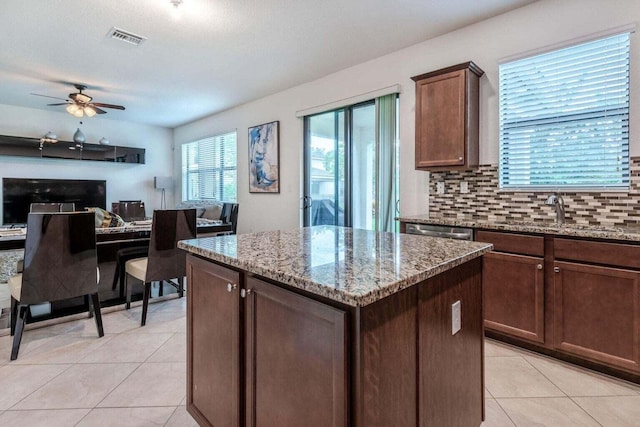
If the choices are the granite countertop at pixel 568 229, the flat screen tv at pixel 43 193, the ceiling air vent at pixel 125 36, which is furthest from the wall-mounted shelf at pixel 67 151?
the granite countertop at pixel 568 229

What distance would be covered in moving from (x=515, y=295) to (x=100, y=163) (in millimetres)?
7352

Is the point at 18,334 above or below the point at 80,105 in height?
below

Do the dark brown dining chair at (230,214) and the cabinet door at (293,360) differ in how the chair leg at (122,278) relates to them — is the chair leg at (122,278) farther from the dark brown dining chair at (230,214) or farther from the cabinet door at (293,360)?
the cabinet door at (293,360)

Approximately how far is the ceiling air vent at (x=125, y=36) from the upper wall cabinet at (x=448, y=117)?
2.65m

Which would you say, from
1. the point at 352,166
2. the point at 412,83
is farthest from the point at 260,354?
the point at 352,166

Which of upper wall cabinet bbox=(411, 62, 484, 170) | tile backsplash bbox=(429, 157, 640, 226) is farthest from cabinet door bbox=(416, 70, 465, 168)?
tile backsplash bbox=(429, 157, 640, 226)

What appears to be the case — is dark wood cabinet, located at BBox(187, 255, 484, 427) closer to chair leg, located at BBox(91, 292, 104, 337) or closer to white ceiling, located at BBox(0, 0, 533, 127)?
chair leg, located at BBox(91, 292, 104, 337)

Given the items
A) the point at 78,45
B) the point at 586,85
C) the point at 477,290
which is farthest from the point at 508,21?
the point at 78,45

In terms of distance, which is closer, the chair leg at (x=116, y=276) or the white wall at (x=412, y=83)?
the white wall at (x=412, y=83)

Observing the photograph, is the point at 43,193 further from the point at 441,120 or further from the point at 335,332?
the point at 335,332

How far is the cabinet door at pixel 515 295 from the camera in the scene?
88.6 inches

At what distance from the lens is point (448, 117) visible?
2873mm

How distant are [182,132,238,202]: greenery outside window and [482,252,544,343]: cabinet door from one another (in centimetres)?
453

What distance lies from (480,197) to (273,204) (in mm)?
3037
